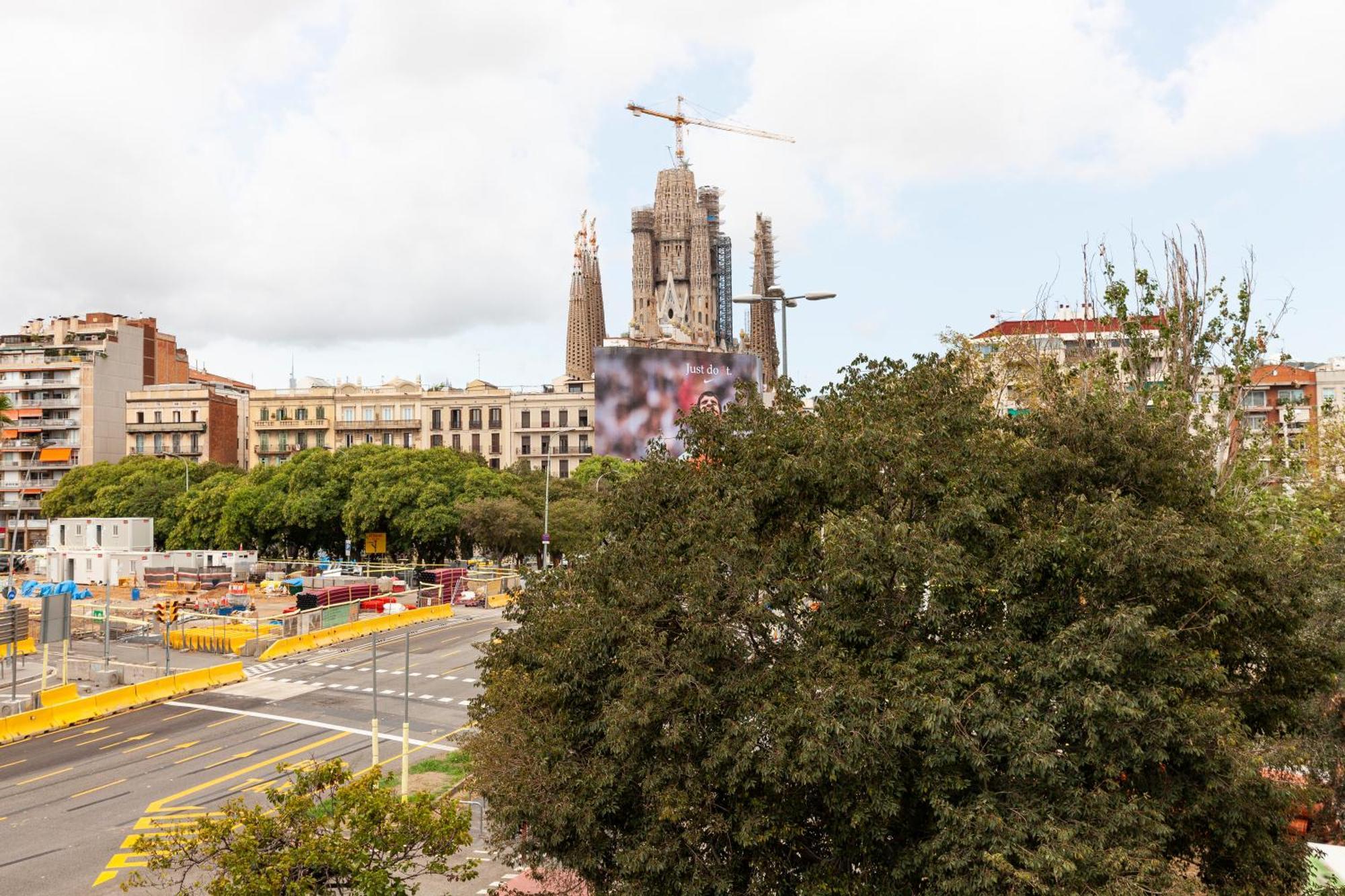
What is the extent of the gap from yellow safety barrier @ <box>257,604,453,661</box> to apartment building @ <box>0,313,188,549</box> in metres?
76.8

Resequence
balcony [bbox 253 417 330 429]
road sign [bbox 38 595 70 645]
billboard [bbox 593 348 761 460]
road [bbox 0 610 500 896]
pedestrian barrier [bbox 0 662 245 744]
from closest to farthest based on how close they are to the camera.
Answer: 1. road [bbox 0 610 500 896]
2. pedestrian barrier [bbox 0 662 245 744]
3. road sign [bbox 38 595 70 645]
4. billboard [bbox 593 348 761 460]
5. balcony [bbox 253 417 330 429]

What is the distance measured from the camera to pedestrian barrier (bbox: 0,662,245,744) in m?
30.4

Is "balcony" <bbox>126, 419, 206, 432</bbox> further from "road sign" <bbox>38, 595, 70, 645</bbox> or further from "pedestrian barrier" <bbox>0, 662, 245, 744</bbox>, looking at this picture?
"road sign" <bbox>38, 595, 70, 645</bbox>

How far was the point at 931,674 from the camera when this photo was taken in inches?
458

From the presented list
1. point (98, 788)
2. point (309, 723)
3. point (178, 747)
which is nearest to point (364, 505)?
point (309, 723)

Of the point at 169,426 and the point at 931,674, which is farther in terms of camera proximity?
the point at 169,426

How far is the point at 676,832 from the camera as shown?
12742 millimetres

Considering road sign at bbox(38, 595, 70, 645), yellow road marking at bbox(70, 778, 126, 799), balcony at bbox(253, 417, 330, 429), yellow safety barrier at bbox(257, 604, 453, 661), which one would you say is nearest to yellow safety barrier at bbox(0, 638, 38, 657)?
yellow safety barrier at bbox(257, 604, 453, 661)

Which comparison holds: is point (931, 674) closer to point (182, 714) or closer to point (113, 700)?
point (182, 714)

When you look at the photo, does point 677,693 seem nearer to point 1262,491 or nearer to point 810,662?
point 810,662

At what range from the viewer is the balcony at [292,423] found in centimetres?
11556

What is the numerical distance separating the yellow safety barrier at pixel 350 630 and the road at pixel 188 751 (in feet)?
5.06

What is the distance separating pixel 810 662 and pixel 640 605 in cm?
247

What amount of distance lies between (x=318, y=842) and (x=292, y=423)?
11201 centimetres
